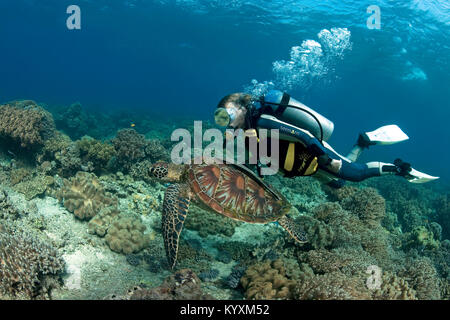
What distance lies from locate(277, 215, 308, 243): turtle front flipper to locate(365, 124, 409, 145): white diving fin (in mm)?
2968

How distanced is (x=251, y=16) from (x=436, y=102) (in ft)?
182

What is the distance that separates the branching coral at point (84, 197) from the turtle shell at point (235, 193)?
2310 mm

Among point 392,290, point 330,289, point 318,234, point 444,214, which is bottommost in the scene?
point 444,214

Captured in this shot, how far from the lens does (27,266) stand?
3.12 m

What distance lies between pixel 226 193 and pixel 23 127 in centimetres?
675

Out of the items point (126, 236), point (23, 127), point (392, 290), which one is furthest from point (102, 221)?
point (392, 290)

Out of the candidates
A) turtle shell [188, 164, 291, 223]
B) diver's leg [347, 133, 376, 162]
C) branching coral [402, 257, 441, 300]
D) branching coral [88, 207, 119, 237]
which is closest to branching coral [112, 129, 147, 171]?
branching coral [88, 207, 119, 237]

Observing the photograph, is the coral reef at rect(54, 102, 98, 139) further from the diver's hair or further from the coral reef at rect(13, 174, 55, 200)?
the diver's hair

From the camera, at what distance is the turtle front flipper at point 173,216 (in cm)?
363

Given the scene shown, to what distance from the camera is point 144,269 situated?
4219mm

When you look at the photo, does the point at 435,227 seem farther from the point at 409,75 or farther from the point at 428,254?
the point at 409,75

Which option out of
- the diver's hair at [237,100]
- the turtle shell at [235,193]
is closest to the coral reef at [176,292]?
the turtle shell at [235,193]

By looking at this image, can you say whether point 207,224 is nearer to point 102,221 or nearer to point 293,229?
point 293,229

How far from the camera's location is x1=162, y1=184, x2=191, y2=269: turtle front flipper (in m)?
3.63
